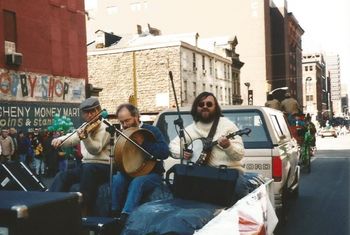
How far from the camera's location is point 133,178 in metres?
4.89

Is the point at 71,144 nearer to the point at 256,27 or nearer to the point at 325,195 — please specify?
the point at 325,195

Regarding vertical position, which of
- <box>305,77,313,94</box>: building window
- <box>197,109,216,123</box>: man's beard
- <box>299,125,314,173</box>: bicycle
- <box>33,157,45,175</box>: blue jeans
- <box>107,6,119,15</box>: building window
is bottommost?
<box>33,157,45,175</box>: blue jeans

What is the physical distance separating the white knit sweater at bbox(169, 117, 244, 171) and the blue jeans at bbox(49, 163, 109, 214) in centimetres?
86

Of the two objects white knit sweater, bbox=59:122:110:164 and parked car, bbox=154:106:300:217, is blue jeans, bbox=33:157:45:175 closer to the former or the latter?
parked car, bbox=154:106:300:217

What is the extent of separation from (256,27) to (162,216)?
7092 cm

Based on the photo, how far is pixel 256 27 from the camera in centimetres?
7194

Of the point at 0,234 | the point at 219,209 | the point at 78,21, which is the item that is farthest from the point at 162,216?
the point at 78,21

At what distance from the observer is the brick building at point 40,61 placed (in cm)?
2172

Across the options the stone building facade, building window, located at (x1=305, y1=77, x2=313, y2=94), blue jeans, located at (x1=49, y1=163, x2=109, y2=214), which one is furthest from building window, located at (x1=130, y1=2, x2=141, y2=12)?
building window, located at (x1=305, y1=77, x2=313, y2=94)

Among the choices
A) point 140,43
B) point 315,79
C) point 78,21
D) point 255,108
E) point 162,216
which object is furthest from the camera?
point 315,79

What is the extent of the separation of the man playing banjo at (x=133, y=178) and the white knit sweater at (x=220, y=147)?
1.20 ft

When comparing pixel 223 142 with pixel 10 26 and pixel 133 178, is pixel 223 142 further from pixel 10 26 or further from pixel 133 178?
pixel 10 26

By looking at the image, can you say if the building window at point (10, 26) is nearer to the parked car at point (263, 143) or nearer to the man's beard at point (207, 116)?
the parked car at point (263, 143)

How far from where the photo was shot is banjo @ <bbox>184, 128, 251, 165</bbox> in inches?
188
